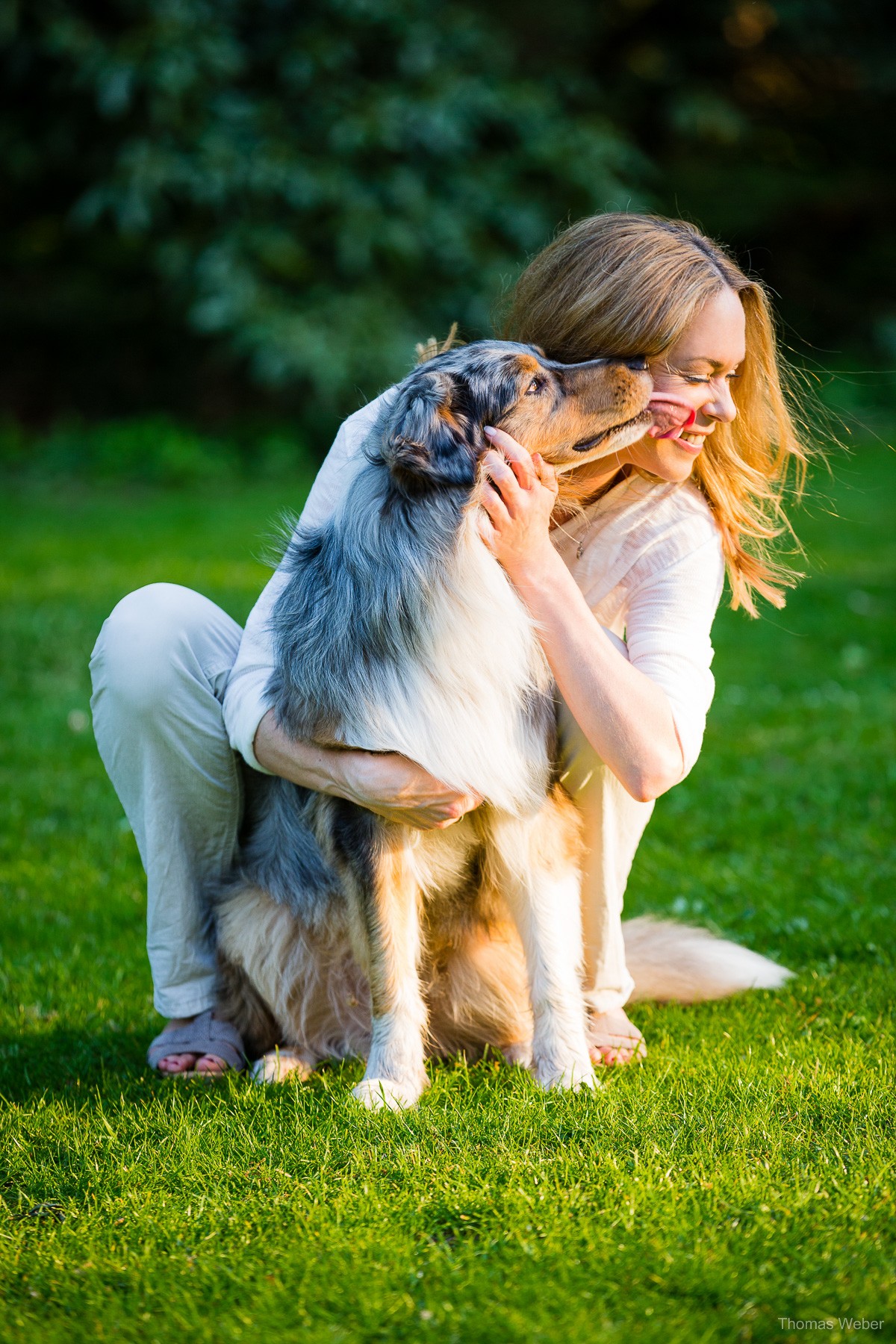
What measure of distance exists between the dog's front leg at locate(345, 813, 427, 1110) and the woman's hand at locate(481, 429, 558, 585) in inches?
26.4

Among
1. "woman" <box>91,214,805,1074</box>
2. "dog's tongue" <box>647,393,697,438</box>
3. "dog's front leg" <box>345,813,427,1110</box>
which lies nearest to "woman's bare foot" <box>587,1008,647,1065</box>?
"woman" <box>91,214,805,1074</box>

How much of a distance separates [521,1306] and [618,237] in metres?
2.32

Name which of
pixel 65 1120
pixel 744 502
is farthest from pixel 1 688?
pixel 744 502

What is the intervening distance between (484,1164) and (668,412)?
1706 millimetres

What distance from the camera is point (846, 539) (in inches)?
381

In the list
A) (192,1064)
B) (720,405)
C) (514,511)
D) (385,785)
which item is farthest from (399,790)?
(720,405)

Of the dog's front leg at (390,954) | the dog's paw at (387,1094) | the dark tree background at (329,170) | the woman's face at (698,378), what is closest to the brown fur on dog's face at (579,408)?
the woman's face at (698,378)

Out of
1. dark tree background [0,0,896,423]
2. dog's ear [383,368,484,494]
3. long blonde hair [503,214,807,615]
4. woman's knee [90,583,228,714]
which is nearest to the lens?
dog's ear [383,368,484,494]

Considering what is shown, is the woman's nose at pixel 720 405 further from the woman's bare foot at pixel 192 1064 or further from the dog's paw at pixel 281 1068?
the woman's bare foot at pixel 192 1064

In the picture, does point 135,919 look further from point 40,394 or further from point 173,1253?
point 40,394

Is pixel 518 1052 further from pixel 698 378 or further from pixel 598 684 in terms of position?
pixel 698 378

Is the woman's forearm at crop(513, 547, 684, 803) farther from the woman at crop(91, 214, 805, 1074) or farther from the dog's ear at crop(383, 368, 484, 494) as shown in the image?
the dog's ear at crop(383, 368, 484, 494)

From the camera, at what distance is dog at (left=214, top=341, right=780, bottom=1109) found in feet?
8.72

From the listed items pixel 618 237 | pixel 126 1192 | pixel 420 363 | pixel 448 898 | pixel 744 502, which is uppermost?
pixel 618 237
